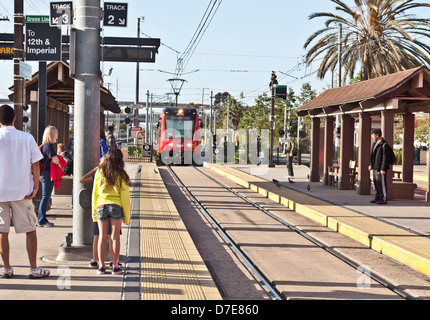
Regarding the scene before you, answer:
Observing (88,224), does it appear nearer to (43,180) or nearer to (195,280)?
(195,280)

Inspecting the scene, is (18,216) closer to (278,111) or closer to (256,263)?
(256,263)

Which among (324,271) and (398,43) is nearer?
(324,271)

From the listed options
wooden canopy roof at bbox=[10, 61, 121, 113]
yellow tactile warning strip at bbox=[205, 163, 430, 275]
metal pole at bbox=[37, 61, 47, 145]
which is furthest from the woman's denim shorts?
wooden canopy roof at bbox=[10, 61, 121, 113]

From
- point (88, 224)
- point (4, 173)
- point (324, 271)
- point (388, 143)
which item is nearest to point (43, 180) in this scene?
point (88, 224)

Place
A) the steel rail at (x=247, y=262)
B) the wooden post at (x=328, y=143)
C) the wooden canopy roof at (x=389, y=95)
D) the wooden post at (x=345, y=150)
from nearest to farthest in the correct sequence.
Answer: the steel rail at (x=247, y=262) → the wooden canopy roof at (x=389, y=95) → the wooden post at (x=345, y=150) → the wooden post at (x=328, y=143)

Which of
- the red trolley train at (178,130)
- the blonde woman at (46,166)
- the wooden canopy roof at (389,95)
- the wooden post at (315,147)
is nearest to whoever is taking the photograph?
the blonde woman at (46,166)

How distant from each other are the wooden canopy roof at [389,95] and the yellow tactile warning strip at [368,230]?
3154 millimetres

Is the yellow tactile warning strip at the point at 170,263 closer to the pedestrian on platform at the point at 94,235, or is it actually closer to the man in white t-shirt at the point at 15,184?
the pedestrian on platform at the point at 94,235

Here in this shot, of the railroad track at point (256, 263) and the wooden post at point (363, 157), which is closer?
the railroad track at point (256, 263)

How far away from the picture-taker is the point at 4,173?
279 inches

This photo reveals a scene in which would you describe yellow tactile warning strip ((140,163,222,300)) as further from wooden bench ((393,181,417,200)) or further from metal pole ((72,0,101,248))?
wooden bench ((393,181,417,200))

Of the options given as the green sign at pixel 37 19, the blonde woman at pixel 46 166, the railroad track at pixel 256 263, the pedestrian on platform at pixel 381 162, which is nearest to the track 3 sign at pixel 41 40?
the green sign at pixel 37 19

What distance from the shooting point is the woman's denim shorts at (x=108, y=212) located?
25.3 ft
